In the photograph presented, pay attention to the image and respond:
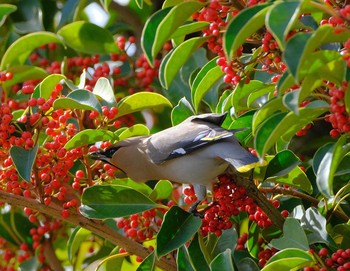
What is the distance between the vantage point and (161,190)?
284 cm

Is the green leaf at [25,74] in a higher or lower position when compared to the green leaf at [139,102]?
lower

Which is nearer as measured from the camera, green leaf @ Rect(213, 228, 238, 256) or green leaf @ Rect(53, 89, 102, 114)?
green leaf @ Rect(53, 89, 102, 114)

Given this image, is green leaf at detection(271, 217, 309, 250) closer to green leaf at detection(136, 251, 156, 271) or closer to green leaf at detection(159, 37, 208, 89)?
green leaf at detection(136, 251, 156, 271)

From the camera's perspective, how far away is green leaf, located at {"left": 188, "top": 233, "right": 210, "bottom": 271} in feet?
8.11

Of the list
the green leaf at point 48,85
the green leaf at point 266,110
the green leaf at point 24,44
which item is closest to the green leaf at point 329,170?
the green leaf at point 266,110

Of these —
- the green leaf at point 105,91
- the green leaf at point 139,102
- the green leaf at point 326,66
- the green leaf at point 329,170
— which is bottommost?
the green leaf at point 139,102

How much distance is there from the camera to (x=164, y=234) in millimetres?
2422

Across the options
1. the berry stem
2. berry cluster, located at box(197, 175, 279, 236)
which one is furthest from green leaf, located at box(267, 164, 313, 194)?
berry cluster, located at box(197, 175, 279, 236)

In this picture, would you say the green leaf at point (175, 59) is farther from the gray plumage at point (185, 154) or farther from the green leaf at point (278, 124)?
the green leaf at point (278, 124)

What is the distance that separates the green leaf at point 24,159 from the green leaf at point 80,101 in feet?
0.55

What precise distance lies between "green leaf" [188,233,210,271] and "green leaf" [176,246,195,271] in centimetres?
2

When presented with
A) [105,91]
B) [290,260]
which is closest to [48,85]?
[105,91]

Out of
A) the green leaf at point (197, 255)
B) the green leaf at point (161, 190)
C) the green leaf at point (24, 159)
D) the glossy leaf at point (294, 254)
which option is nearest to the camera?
the glossy leaf at point (294, 254)

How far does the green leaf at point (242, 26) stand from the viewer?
194 cm
